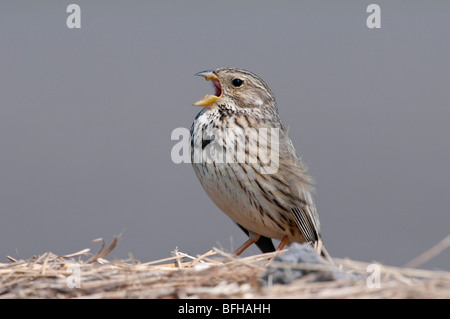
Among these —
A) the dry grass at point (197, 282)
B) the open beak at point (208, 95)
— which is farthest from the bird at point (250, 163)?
the dry grass at point (197, 282)

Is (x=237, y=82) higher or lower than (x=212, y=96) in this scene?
higher

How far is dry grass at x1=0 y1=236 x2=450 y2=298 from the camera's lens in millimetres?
3008

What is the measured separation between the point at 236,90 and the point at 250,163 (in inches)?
27.8

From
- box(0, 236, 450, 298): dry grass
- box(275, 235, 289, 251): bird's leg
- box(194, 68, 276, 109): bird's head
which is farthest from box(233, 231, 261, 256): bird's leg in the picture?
box(0, 236, 450, 298): dry grass

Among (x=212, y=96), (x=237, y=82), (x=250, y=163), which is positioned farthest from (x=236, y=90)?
(x=250, y=163)

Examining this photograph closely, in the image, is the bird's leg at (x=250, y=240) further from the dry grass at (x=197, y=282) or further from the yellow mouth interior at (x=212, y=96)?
the dry grass at (x=197, y=282)

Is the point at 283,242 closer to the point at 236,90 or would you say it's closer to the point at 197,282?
the point at 236,90

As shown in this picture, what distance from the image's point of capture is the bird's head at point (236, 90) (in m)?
5.07

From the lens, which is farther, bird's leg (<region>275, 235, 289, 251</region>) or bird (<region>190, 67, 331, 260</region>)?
bird's leg (<region>275, 235, 289, 251</region>)

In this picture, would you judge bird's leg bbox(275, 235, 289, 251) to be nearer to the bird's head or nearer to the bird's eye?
the bird's head

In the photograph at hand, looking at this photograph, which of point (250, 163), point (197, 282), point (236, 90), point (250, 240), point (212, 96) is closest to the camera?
point (197, 282)

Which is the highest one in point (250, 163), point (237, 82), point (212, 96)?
point (237, 82)

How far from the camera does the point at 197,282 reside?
331 centimetres
